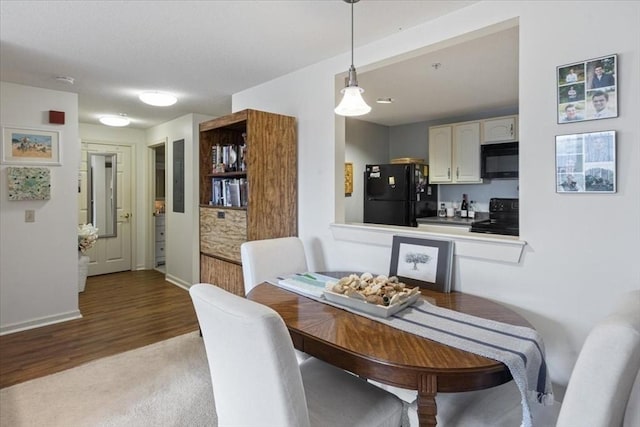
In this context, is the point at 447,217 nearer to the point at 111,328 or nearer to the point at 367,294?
the point at 367,294

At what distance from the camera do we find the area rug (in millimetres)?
2021

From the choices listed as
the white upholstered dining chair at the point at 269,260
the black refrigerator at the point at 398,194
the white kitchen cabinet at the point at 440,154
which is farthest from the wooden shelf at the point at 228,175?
the white kitchen cabinet at the point at 440,154

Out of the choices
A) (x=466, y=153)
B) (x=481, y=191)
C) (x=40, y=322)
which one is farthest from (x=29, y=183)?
(x=481, y=191)

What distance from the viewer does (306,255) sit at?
284 centimetres

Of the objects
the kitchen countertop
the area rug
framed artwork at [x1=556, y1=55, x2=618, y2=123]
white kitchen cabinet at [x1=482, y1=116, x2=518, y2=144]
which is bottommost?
the area rug

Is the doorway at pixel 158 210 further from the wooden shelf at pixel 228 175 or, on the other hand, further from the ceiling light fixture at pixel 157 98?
the wooden shelf at pixel 228 175

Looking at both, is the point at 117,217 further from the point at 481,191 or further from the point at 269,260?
the point at 481,191

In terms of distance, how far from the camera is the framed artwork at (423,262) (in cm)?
198

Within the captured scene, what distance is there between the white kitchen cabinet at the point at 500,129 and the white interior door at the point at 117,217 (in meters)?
5.19

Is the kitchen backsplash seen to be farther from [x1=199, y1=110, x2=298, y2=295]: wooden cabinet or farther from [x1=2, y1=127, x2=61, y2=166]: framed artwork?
[x1=2, y1=127, x2=61, y2=166]: framed artwork

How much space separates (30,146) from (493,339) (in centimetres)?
403

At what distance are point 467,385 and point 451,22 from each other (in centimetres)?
187

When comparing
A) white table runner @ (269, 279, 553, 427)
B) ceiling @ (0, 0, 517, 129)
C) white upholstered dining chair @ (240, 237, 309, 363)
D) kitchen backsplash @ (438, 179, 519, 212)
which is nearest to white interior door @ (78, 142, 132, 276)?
ceiling @ (0, 0, 517, 129)

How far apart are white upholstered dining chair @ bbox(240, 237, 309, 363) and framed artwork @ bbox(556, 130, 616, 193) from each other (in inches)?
62.7
